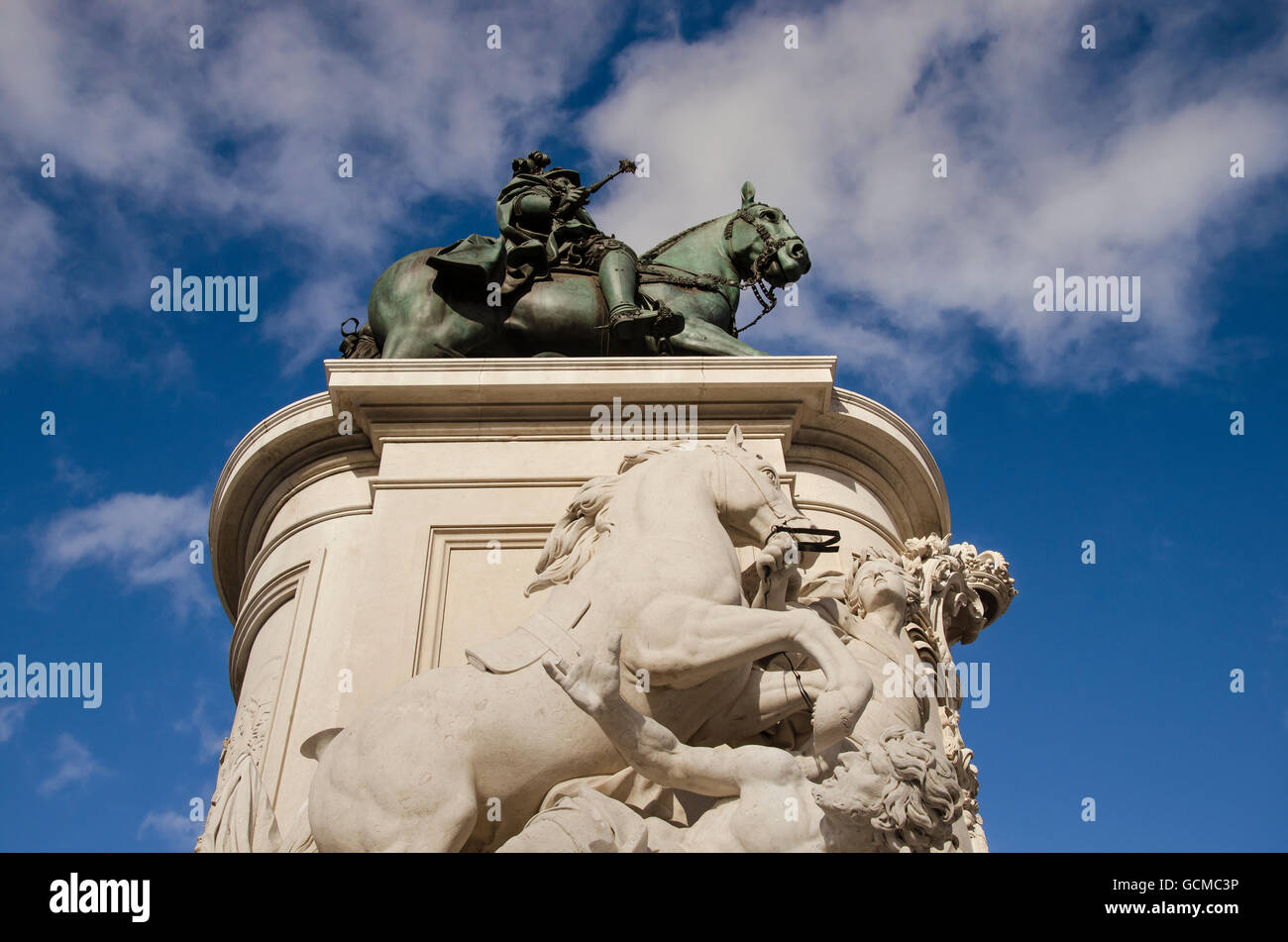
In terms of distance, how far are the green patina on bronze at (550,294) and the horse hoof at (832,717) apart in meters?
4.59

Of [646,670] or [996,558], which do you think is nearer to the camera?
[646,670]

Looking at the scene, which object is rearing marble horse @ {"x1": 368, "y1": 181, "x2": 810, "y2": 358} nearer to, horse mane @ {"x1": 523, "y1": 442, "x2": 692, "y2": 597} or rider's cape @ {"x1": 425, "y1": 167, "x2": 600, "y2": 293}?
rider's cape @ {"x1": 425, "y1": 167, "x2": 600, "y2": 293}

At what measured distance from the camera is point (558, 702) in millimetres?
5828

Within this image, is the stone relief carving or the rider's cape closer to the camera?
the stone relief carving

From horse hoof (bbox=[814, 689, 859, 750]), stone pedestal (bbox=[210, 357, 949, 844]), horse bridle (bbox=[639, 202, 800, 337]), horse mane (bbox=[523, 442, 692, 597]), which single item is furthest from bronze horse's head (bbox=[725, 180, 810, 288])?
horse hoof (bbox=[814, 689, 859, 750])

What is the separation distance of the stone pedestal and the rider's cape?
133 centimetres

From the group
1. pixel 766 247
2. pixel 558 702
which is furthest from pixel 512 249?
pixel 558 702

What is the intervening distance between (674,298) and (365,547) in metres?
3.87

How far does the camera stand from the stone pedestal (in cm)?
761
